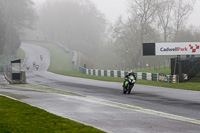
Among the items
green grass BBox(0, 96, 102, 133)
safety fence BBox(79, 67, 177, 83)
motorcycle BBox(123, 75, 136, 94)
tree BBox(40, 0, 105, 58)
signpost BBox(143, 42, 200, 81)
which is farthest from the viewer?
tree BBox(40, 0, 105, 58)

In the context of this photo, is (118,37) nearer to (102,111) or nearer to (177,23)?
(177,23)

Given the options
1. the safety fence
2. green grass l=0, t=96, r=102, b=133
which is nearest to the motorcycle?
green grass l=0, t=96, r=102, b=133

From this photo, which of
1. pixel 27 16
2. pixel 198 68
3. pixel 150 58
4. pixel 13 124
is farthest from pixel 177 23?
pixel 13 124

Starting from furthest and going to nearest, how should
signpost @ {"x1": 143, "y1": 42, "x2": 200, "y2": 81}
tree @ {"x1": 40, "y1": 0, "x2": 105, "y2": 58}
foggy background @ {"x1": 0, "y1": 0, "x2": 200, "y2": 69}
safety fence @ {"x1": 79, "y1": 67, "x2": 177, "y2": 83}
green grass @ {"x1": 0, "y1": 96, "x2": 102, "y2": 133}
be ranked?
1. tree @ {"x1": 40, "y1": 0, "x2": 105, "y2": 58}
2. foggy background @ {"x1": 0, "y1": 0, "x2": 200, "y2": 69}
3. signpost @ {"x1": 143, "y1": 42, "x2": 200, "y2": 81}
4. safety fence @ {"x1": 79, "y1": 67, "x2": 177, "y2": 83}
5. green grass @ {"x1": 0, "y1": 96, "x2": 102, "y2": 133}

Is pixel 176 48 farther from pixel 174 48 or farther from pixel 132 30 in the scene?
pixel 132 30

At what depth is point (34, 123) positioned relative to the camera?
1006 centimetres

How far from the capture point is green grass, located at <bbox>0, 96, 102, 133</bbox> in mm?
9000

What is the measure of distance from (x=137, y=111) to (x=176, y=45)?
1984 centimetres

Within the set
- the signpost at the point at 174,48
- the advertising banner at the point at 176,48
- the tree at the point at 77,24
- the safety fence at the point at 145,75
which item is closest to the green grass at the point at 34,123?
the safety fence at the point at 145,75

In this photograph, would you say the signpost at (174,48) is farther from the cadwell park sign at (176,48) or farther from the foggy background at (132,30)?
the foggy background at (132,30)

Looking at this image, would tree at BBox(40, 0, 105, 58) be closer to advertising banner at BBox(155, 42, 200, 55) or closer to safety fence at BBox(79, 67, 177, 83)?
safety fence at BBox(79, 67, 177, 83)

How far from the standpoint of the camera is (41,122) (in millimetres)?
10258

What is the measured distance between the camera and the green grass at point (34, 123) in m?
9.00

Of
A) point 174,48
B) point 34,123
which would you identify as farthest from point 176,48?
point 34,123
